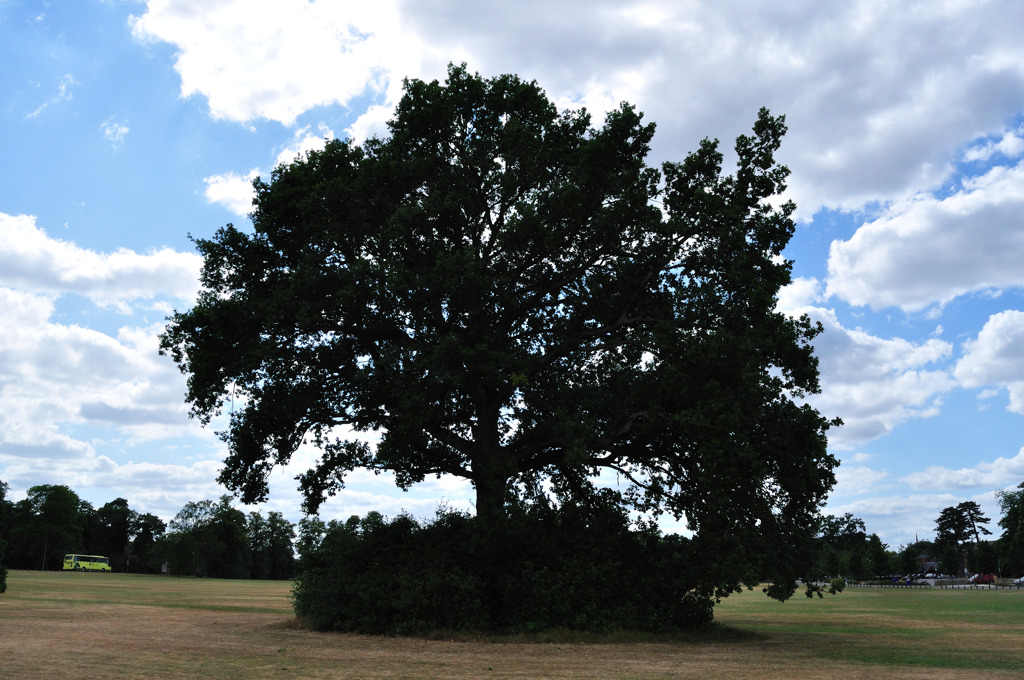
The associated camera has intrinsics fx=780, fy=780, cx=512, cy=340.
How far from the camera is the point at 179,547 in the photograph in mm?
115438

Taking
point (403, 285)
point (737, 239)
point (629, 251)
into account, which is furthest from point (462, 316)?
point (737, 239)

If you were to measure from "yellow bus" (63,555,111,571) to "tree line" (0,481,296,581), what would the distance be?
317cm

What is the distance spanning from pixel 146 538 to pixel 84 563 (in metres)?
30.4

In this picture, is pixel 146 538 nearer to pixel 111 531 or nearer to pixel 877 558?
pixel 111 531

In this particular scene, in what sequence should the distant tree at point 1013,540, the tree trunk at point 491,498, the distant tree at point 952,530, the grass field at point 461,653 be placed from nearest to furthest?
the grass field at point 461,653 → the tree trunk at point 491,498 → the distant tree at point 1013,540 → the distant tree at point 952,530

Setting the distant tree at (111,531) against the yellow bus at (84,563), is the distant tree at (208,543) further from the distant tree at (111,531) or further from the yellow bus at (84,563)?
the distant tree at (111,531)

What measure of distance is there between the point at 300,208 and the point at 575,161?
8.63 metres

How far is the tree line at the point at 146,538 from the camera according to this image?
11331 centimetres

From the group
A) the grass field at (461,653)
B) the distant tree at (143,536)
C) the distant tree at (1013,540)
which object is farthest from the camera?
the distant tree at (143,536)

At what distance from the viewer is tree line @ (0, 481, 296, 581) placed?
372 ft

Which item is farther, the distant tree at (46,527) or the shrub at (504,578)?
the distant tree at (46,527)

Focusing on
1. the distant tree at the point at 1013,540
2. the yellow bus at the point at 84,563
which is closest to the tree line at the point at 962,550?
the distant tree at the point at 1013,540

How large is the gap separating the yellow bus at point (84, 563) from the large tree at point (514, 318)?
103650 millimetres

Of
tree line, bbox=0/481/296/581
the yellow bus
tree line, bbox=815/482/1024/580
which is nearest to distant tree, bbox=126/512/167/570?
tree line, bbox=0/481/296/581
